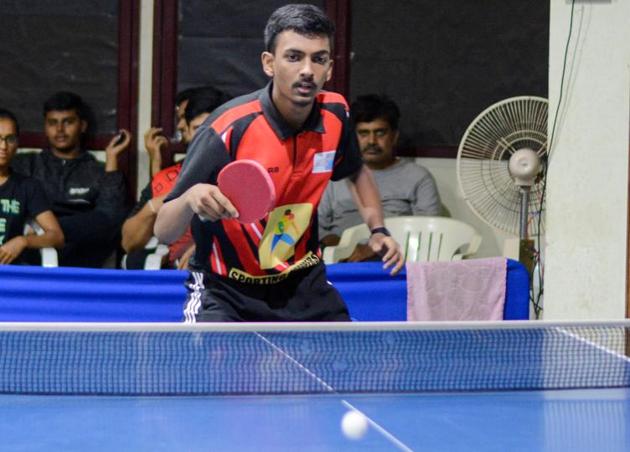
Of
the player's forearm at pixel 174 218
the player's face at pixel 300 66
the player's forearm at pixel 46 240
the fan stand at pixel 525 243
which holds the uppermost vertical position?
the player's face at pixel 300 66

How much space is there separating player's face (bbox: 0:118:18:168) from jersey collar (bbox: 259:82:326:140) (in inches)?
135

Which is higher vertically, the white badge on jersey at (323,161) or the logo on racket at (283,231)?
the white badge on jersey at (323,161)

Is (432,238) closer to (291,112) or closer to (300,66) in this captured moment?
(291,112)

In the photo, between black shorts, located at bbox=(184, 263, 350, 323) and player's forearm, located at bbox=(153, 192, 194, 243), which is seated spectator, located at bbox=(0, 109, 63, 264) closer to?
black shorts, located at bbox=(184, 263, 350, 323)

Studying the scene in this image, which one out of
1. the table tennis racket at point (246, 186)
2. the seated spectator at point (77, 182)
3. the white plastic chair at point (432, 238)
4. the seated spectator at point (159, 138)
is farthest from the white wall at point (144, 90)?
the table tennis racket at point (246, 186)

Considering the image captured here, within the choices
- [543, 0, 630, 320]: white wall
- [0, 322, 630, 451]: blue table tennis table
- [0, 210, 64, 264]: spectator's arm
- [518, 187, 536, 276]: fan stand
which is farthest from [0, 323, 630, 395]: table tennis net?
[0, 210, 64, 264]: spectator's arm

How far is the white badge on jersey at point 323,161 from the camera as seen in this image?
4016mm

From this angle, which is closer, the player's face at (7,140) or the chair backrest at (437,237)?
the player's face at (7,140)

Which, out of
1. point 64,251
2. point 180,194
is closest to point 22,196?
point 64,251

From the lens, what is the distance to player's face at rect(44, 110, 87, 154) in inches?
302

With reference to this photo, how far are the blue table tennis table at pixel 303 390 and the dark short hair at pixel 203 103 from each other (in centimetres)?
203

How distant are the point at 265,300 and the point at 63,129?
13.2 feet

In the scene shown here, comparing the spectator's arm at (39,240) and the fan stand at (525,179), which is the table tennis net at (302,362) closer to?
the fan stand at (525,179)

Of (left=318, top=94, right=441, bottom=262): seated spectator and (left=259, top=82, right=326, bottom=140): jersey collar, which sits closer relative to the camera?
(left=259, top=82, right=326, bottom=140): jersey collar
